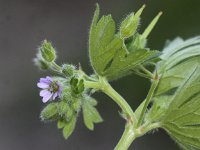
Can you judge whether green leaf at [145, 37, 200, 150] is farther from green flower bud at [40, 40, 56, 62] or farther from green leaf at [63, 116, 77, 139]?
green flower bud at [40, 40, 56, 62]

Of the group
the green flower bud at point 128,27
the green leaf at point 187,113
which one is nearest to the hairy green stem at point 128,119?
the green leaf at point 187,113

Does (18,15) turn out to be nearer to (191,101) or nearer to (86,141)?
(86,141)

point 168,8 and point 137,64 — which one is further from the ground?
point 168,8

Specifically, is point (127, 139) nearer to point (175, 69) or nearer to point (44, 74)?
point (175, 69)

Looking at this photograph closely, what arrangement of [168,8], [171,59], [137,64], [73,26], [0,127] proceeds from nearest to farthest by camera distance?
Result: [137,64]
[171,59]
[168,8]
[0,127]
[73,26]

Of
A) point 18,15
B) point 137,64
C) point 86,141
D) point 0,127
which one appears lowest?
point 137,64

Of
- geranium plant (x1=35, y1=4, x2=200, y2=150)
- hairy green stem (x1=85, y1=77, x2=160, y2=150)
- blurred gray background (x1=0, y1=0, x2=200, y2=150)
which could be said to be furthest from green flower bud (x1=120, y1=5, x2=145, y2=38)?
blurred gray background (x1=0, y1=0, x2=200, y2=150)

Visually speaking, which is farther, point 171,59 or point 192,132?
point 171,59

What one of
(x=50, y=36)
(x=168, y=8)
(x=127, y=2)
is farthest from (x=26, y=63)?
(x=168, y=8)
